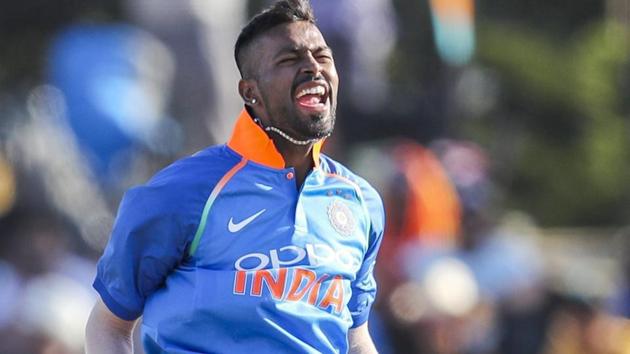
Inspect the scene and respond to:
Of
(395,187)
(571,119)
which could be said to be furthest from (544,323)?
(571,119)

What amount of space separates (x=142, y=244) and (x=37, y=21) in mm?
8250

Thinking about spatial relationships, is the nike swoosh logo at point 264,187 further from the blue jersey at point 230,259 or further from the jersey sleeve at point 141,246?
the jersey sleeve at point 141,246

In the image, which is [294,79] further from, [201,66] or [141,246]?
[201,66]

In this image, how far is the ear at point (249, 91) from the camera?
214 inches

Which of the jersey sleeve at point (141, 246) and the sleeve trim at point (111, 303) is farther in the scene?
the sleeve trim at point (111, 303)

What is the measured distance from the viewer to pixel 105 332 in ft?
17.7

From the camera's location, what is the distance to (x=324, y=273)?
5387mm

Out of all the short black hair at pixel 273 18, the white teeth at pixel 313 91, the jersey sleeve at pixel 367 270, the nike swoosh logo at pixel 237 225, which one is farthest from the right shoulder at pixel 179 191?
the jersey sleeve at pixel 367 270

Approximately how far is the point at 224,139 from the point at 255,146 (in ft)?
15.1

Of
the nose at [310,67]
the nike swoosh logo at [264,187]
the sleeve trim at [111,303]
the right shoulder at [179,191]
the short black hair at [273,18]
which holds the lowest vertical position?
the sleeve trim at [111,303]

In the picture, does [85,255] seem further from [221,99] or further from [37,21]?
[37,21]

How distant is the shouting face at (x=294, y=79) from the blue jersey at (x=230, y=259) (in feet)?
0.36

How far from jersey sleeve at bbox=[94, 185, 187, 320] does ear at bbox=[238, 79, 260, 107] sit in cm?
48

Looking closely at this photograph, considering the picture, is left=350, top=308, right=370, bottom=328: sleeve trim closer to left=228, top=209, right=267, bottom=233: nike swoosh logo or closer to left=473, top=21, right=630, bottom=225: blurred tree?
left=228, top=209, right=267, bottom=233: nike swoosh logo
